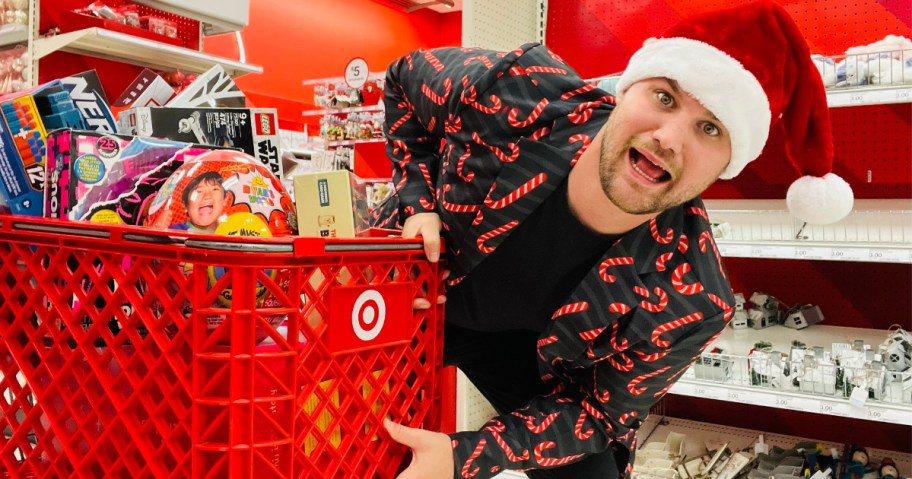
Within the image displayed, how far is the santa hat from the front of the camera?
3.67 ft

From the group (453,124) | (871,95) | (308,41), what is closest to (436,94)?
(453,124)

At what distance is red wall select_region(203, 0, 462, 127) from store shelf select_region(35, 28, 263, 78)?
9.35 feet

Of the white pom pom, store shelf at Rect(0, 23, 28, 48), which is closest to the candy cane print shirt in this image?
the white pom pom

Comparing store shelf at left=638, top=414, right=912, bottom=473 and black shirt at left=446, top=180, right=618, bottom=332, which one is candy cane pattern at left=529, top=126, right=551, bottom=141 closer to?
black shirt at left=446, top=180, right=618, bottom=332

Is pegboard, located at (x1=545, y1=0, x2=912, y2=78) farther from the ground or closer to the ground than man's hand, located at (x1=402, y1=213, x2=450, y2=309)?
farther from the ground

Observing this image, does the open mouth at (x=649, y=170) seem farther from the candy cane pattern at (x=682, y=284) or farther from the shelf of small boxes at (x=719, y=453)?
the shelf of small boxes at (x=719, y=453)

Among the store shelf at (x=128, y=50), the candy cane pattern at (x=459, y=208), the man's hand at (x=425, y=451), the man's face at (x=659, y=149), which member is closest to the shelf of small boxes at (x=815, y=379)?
the man's face at (x=659, y=149)

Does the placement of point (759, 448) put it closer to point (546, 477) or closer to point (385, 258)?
point (546, 477)

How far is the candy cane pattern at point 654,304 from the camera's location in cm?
116

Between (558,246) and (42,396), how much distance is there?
31.0 inches

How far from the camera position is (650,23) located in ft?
11.8

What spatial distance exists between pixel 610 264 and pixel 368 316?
18.3 inches

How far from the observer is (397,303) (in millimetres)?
926

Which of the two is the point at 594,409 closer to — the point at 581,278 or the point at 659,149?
the point at 581,278
